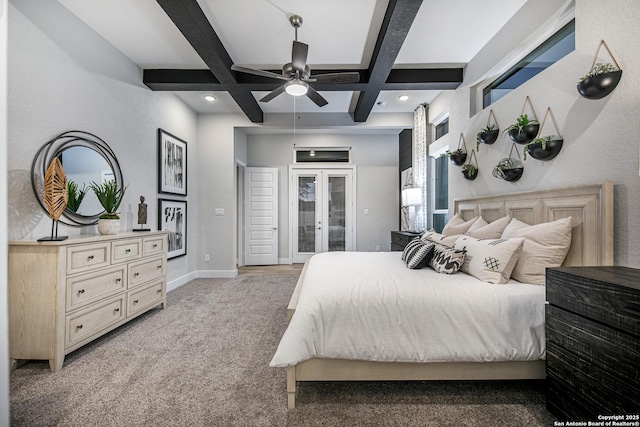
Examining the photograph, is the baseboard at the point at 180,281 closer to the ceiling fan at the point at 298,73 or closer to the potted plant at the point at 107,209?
the potted plant at the point at 107,209

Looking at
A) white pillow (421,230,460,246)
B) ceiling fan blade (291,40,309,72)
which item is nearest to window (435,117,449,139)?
white pillow (421,230,460,246)

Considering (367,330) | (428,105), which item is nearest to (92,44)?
(367,330)

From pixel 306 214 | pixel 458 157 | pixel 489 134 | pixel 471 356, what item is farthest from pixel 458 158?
pixel 306 214

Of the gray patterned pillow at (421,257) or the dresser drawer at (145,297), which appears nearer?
the gray patterned pillow at (421,257)

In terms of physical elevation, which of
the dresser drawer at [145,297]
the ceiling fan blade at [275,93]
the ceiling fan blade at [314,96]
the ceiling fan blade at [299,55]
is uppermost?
the ceiling fan blade at [299,55]

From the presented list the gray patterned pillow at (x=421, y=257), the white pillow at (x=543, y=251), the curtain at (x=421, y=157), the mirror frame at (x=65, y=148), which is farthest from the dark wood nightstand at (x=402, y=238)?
the mirror frame at (x=65, y=148)

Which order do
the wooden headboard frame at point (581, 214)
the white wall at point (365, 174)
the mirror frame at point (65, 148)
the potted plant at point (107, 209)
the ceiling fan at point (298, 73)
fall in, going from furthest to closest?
the white wall at point (365, 174)
the potted plant at point (107, 209)
the ceiling fan at point (298, 73)
the mirror frame at point (65, 148)
the wooden headboard frame at point (581, 214)

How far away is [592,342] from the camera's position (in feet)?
4.06

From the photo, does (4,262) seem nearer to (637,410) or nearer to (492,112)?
(637,410)

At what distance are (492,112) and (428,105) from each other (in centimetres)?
189

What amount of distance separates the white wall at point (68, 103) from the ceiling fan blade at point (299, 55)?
1999mm

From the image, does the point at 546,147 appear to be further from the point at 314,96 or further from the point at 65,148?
the point at 65,148

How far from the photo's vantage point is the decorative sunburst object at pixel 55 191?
2021mm

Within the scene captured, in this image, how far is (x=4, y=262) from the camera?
3.62 feet
